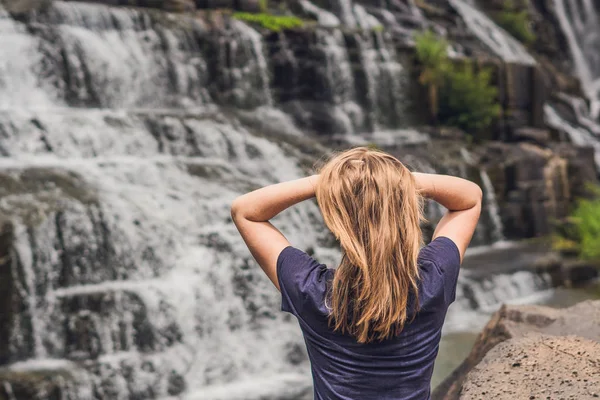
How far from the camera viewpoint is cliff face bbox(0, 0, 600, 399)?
6.71 m

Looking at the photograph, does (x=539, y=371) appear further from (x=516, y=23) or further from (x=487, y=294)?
(x=516, y=23)

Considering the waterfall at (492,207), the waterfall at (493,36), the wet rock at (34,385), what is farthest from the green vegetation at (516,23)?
the wet rock at (34,385)

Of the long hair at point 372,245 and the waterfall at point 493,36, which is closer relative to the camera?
the long hair at point 372,245

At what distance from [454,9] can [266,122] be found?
13.5m

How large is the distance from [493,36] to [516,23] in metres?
2.86

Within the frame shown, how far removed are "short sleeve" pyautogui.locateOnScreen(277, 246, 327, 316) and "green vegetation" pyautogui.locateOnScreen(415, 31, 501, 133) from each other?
14.6m

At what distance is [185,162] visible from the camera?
10.2 m

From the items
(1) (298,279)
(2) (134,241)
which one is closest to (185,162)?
(2) (134,241)

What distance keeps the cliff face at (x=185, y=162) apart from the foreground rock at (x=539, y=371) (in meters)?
4.25

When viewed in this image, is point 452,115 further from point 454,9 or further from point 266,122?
point 454,9

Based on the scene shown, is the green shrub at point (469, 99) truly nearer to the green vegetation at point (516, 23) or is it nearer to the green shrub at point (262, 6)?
the green shrub at point (262, 6)

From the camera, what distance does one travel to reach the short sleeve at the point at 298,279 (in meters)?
1.84

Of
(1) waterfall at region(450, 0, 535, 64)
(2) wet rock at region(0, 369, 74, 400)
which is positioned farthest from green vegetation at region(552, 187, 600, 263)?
(1) waterfall at region(450, 0, 535, 64)

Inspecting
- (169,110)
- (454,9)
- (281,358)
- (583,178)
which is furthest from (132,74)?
(454,9)
